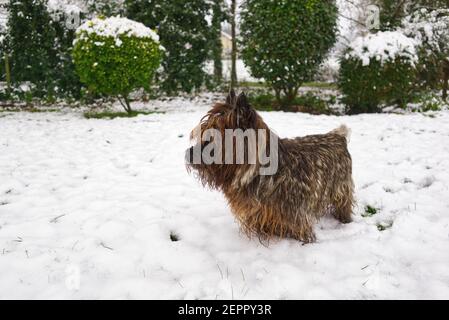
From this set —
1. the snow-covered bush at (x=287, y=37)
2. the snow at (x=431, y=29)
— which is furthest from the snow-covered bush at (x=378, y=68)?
the snow at (x=431, y=29)

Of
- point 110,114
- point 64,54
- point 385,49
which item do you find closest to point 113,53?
point 110,114

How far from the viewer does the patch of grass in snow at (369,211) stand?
3.46 metres

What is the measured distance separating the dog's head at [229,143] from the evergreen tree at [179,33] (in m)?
9.89

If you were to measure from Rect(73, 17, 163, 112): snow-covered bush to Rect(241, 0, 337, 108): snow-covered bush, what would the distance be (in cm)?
278

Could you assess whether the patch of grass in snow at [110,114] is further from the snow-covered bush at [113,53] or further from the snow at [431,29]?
the snow at [431,29]

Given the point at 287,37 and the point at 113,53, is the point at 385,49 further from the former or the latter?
the point at 113,53

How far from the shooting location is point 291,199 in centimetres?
276

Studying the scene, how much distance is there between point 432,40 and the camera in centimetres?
980

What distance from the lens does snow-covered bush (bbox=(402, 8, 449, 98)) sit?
9570mm
